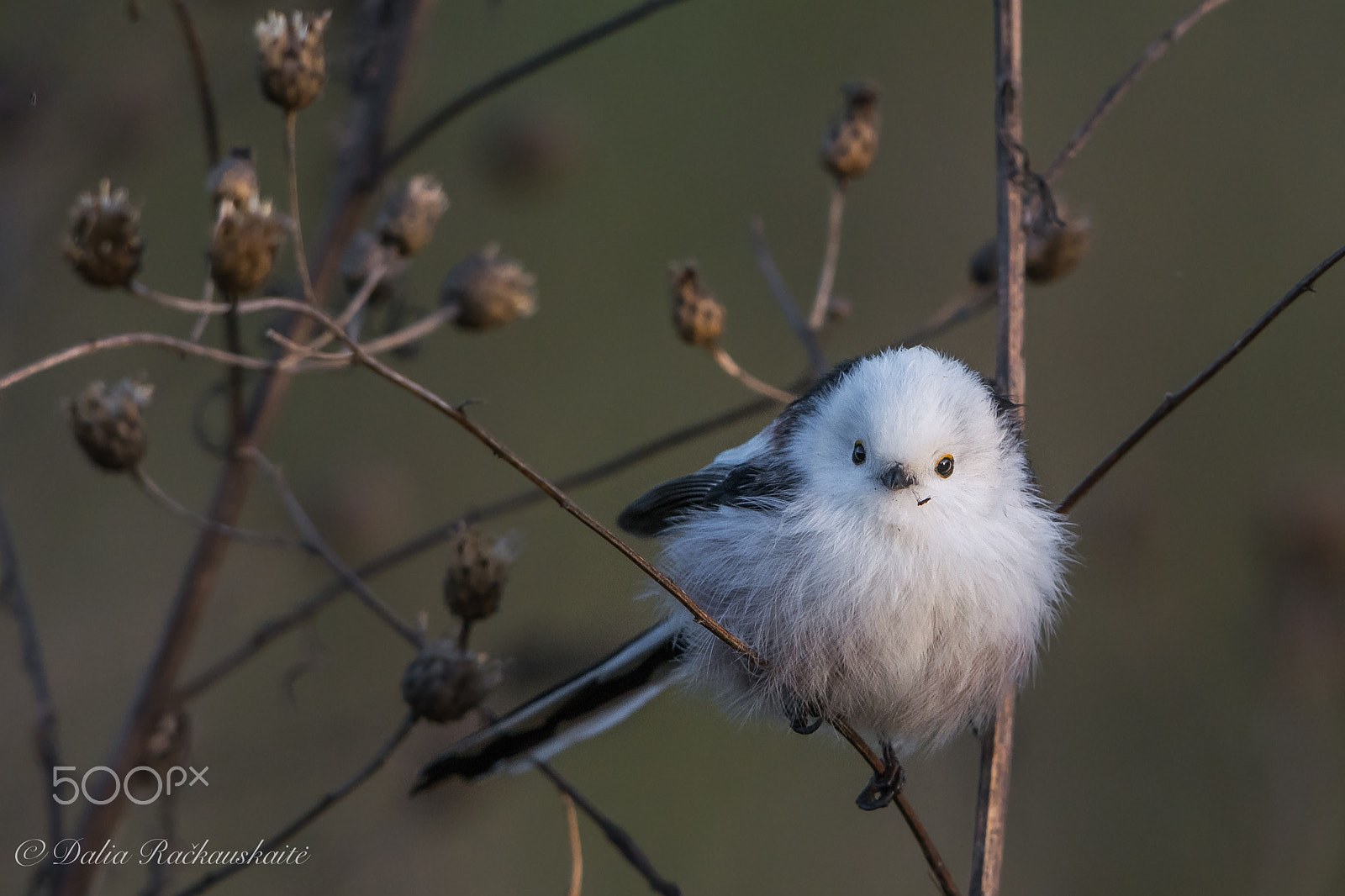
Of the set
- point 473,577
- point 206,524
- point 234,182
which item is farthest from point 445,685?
point 234,182

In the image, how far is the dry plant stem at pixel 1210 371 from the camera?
5.02 ft

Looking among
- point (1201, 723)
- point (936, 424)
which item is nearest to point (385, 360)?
point (936, 424)

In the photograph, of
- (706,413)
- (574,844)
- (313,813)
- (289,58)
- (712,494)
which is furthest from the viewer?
(706,413)

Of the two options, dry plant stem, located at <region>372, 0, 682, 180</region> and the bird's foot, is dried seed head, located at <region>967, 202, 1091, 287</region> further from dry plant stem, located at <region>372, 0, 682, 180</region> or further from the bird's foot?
the bird's foot

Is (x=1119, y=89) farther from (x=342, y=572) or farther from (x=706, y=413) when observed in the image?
(x=706, y=413)

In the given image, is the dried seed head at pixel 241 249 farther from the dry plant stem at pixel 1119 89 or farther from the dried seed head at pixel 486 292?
the dry plant stem at pixel 1119 89

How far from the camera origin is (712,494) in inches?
97.2

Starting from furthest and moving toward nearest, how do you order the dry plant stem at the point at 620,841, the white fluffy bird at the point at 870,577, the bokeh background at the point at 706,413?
1. the bokeh background at the point at 706,413
2. the white fluffy bird at the point at 870,577
3. the dry plant stem at the point at 620,841

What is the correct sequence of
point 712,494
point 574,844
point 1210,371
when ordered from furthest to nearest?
1. point 712,494
2. point 574,844
3. point 1210,371

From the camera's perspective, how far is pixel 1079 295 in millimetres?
4492

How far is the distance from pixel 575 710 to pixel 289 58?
1.33m

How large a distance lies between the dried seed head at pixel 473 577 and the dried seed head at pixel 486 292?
50 centimetres

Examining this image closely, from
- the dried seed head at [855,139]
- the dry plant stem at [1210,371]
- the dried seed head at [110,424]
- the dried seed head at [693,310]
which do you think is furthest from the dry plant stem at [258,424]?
the dry plant stem at [1210,371]

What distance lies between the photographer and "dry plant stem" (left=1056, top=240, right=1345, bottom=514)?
153cm
